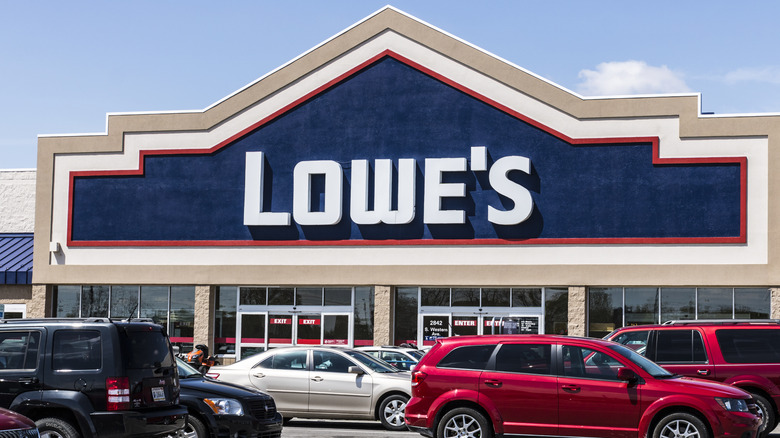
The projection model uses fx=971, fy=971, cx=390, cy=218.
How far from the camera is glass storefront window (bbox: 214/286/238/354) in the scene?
33594mm

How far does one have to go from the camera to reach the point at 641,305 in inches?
1184

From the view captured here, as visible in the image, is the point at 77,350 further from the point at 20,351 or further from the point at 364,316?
the point at 364,316

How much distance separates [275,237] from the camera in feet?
108

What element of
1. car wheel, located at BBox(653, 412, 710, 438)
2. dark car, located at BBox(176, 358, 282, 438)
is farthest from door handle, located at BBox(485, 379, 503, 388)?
dark car, located at BBox(176, 358, 282, 438)

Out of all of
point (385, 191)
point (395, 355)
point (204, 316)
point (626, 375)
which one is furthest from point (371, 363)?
point (204, 316)

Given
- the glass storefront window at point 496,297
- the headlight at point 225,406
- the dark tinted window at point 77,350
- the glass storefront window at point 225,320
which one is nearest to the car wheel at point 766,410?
the headlight at point 225,406

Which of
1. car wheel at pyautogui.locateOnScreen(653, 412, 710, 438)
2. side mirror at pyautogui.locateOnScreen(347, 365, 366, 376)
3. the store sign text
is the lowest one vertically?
car wheel at pyautogui.locateOnScreen(653, 412, 710, 438)

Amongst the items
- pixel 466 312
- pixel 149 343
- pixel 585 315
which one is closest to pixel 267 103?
pixel 466 312

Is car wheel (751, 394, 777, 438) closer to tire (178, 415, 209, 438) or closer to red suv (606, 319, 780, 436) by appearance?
red suv (606, 319, 780, 436)

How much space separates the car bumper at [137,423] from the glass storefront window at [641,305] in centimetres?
2052

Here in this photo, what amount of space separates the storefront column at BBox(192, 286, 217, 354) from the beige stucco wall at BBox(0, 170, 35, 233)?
31.6 ft

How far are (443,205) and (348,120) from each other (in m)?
4.44

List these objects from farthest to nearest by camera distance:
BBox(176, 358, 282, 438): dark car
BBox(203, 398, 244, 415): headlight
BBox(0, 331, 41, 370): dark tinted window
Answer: BBox(203, 398, 244, 415): headlight, BBox(176, 358, 282, 438): dark car, BBox(0, 331, 41, 370): dark tinted window

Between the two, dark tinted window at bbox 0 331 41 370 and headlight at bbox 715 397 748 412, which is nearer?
dark tinted window at bbox 0 331 41 370
